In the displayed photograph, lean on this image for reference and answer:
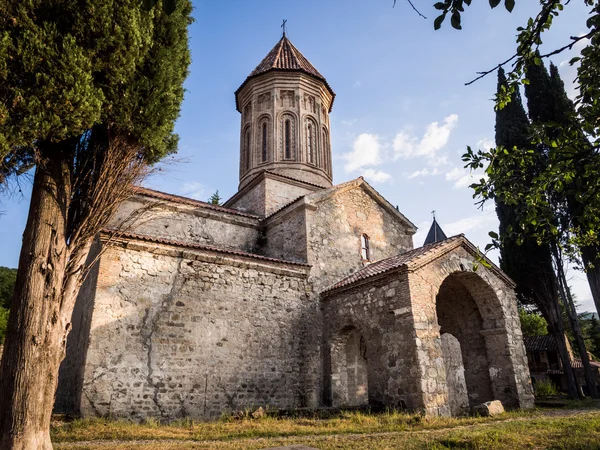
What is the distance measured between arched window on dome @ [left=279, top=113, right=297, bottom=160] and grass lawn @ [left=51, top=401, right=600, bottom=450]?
9888 millimetres

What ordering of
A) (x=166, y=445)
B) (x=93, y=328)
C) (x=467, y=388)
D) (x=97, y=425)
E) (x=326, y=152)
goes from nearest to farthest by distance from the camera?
(x=166, y=445) < (x=97, y=425) < (x=93, y=328) < (x=467, y=388) < (x=326, y=152)

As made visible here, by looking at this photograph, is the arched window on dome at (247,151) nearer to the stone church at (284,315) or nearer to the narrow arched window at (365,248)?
the stone church at (284,315)

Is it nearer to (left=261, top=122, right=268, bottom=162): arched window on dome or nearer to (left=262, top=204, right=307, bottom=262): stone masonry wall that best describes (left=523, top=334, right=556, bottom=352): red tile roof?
→ (left=262, top=204, right=307, bottom=262): stone masonry wall

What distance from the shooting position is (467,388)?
10.6m

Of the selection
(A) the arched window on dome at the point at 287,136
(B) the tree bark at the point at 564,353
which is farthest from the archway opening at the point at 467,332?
(A) the arched window on dome at the point at 287,136

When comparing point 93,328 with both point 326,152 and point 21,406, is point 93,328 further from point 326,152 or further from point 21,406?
point 326,152

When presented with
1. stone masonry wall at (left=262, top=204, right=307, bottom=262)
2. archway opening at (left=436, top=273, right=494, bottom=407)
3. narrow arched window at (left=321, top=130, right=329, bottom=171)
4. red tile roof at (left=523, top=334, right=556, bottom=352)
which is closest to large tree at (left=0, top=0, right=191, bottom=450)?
stone masonry wall at (left=262, top=204, right=307, bottom=262)

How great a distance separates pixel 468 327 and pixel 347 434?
240 inches

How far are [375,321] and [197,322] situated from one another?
3.98 m

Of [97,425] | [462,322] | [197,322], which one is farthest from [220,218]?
[462,322]

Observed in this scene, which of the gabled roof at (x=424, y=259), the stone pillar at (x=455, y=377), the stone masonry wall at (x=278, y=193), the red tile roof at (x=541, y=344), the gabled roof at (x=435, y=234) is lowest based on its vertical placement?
the stone pillar at (x=455, y=377)

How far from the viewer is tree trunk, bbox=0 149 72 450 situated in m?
4.27

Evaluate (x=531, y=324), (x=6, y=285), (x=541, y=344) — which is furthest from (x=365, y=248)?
(x=6, y=285)

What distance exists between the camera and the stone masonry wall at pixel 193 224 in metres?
10.9
